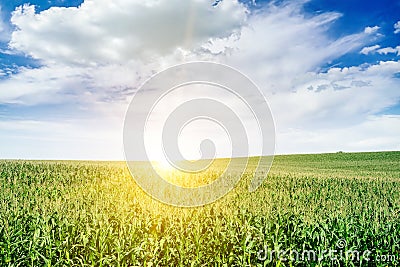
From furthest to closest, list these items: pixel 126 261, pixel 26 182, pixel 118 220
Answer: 1. pixel 26 182
2. pixel 118 220
3. pixel 126 261

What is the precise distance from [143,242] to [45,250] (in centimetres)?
196

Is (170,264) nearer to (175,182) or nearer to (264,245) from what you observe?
(264,245)

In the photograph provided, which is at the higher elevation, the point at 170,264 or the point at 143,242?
the point at 143,242

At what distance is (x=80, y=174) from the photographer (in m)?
19.9

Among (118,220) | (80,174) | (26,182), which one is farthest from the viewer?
(80,174)

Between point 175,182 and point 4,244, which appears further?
point 175,182

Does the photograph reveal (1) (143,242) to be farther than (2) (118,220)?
No

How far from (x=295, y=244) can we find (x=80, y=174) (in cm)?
1608

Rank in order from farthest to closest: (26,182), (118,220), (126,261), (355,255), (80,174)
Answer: (80,174) → (26,182) → (118,220) → (355,255) → (126,261)

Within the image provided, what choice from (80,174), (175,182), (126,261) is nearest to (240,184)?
(175,182)

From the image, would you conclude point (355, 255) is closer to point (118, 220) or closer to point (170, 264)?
point (170, 264)

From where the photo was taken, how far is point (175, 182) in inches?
682

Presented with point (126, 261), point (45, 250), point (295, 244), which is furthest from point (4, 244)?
point (295, 244)

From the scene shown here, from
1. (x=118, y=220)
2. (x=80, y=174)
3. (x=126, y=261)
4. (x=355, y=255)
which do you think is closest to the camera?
(x=126, y=261)
